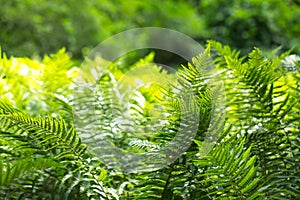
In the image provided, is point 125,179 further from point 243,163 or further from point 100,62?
point 100,62

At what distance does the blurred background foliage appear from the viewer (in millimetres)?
6301

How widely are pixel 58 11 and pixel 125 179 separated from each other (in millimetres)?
5875

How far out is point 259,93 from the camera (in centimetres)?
155

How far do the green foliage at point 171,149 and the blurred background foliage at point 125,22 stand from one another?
421 cm

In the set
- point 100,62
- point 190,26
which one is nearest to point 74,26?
point 190,26

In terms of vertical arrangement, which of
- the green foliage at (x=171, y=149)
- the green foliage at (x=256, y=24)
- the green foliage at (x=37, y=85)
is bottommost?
the green foliage at (x=171, y=149)

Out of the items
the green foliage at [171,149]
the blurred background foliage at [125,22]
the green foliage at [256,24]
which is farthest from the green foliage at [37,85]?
the green foliage at [256,24]

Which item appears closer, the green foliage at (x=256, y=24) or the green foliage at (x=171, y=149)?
the green foliage at (x=171, y=149)

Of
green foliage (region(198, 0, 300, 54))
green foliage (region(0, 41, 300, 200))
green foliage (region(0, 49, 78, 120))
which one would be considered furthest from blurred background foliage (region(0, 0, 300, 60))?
green foliage (region(0, 41, 300, 200))

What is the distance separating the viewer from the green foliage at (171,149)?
1264 mm

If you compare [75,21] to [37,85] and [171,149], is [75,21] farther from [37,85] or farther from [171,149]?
[171,149]

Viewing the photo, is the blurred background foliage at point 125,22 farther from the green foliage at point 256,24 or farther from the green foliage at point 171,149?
the green foliage at point 171,149

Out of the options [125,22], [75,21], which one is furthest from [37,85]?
[125,22]

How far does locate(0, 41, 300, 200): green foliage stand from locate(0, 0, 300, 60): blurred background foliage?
4208 millimetres
